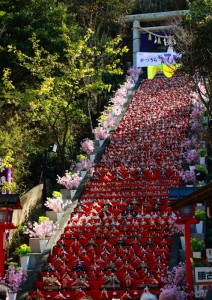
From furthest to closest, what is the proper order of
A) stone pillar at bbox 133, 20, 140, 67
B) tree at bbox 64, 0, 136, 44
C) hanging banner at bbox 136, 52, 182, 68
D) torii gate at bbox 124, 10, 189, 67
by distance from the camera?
stone pillar at bbox 133, 20, 140, 67, torii gate at bbox 124, 10, 189, 67, hanging banner at bbox 136, 52, 182, 68, tree at bbox 64, 0, 136, 44

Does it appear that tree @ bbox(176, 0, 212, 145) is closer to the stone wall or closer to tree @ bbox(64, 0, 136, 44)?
the stone wall

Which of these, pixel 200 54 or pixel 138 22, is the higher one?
pixel 138 22

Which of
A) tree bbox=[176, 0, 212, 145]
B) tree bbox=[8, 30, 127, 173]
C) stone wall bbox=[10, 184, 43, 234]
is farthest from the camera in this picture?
tree bbox=[8, 30, 127, 173]

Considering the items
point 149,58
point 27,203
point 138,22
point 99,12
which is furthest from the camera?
point 138,22

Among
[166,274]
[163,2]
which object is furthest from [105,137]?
[163,2]

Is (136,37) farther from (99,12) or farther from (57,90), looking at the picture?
(57,90)

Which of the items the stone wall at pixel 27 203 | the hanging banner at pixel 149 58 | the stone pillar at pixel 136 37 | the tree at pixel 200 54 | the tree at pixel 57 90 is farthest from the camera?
the stone pillar at pixel 136 37

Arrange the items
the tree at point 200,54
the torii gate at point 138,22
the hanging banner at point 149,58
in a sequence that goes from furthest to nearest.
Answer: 1. the torii gate at point 138,22
2. the hanging banner at point 149,58
3. the tree at point 200,54

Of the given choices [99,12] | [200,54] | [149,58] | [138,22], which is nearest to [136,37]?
[138,22]

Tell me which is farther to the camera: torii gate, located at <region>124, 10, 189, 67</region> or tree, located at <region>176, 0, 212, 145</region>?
torii gate, located at <region>124, 10, 189, 67</region>

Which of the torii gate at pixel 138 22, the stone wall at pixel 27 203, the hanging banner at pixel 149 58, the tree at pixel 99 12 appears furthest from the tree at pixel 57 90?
the torii gate at pixel 138 22

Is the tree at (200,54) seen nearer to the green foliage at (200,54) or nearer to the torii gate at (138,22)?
the green foliage at (200,54)

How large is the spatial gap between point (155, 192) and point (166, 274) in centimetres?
537

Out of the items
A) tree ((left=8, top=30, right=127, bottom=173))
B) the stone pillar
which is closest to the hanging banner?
the stone pillar
